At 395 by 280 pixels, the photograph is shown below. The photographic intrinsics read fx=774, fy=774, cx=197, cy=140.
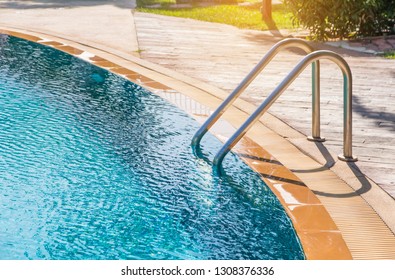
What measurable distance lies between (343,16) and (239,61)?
216 cm

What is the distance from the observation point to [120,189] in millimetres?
6047

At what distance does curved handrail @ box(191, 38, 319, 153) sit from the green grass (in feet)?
27.6

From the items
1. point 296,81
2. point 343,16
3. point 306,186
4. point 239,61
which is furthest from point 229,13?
point 306,186

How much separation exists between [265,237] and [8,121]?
3790 millimetres

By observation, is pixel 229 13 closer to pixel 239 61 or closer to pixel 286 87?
pixel 239 61

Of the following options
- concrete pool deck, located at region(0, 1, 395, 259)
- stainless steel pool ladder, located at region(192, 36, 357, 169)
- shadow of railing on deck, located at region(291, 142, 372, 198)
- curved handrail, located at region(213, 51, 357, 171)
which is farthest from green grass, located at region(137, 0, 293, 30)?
A: curved handrail, located at region(213, 51, 357, 171)

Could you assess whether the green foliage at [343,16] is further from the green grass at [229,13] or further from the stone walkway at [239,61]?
the green grass at [229,13]

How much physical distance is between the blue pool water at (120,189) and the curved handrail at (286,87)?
0.27 meters

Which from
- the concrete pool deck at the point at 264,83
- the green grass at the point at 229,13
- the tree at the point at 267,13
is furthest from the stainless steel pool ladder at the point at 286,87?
the tree at the point at 267,13

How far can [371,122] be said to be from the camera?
7.67 m

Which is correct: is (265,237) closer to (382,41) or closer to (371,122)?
(371,122)

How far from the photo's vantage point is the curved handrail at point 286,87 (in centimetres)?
603

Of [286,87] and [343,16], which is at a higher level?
[286,87]

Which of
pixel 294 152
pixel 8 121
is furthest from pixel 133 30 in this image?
pixel 294 152
